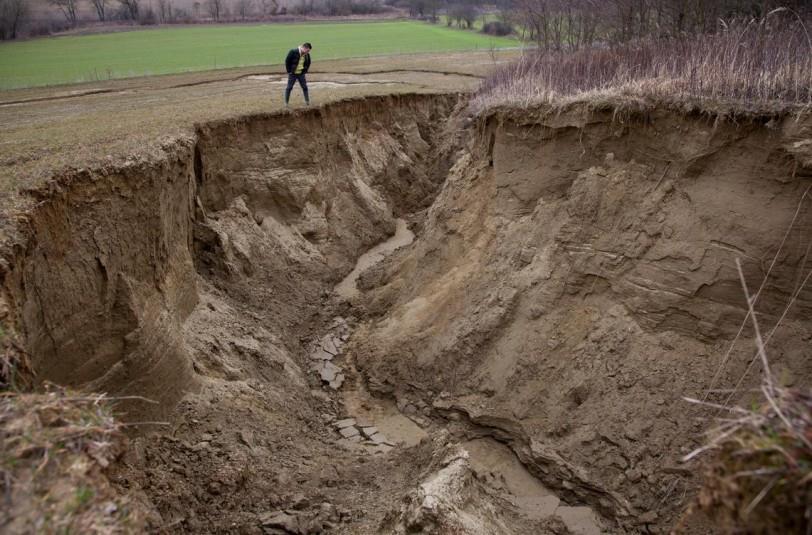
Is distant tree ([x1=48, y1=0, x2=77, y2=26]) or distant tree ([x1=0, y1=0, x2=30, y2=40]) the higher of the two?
distant tree ([x1=48, y1=0, x2=77, y2=26])

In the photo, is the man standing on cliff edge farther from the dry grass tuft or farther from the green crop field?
the dry grass tuft

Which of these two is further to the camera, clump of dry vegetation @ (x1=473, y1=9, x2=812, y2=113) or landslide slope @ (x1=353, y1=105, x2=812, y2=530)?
clump of dry vegetation @ (x1=473, y1=9, x2=812, y2=113)

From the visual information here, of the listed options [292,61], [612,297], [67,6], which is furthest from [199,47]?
[612,297]

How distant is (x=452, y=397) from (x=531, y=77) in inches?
228

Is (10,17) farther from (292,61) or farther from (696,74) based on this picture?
(696,74)

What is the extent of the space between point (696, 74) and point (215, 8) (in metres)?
56.8

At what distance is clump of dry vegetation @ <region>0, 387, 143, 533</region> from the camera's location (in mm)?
3070

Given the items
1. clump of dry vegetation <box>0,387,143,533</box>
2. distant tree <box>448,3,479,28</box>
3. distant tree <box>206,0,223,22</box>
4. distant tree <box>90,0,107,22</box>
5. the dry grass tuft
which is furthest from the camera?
distant tree <box>206,0,223,22</box>

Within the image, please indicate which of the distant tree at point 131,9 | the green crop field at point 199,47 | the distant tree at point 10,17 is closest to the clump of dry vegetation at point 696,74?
the green crop field at point 199,47

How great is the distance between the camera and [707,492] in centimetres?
316

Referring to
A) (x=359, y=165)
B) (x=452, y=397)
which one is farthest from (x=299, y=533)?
(x=359, y=165)

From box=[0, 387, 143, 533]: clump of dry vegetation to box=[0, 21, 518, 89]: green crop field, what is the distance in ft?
63.4

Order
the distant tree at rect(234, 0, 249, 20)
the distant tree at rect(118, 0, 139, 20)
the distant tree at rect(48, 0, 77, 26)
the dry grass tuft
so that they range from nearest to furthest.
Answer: the dry grass tuft < the distant tree at rect(48, 0, 77, 26) < the distant tree at rect(118, 0, 139, 20) < the distant tree at rect(234, 0, 249, 20)

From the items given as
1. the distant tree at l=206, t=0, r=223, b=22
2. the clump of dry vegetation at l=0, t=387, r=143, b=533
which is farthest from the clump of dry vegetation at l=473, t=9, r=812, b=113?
the distant tree at l=206, t=0, r=223, b=22
